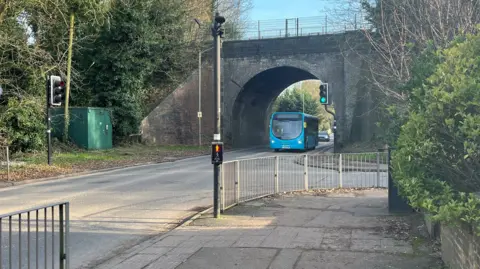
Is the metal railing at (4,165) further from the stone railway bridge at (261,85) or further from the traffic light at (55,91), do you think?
the stone railway bridge at (261,85)

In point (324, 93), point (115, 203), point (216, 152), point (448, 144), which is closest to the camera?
point (448, 144)

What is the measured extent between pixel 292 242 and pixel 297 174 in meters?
7.68

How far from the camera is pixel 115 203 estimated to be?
10.9m

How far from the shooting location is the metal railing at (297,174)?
1006cm

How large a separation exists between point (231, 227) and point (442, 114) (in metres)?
4.83

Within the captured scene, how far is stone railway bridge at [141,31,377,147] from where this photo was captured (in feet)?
110

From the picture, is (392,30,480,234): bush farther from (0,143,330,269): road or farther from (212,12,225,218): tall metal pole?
(212,12,225,218): tall metal pole

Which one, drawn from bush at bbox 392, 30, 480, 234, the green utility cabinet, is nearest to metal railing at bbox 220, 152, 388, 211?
bush at bbox 392, 30, 480, 234

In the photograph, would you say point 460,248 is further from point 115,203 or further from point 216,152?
point 115,203

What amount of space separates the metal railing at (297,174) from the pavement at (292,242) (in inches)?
27.8

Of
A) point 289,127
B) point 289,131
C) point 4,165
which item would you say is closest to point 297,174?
point 4,165

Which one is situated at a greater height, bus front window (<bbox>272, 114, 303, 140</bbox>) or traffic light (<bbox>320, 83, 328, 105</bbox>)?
traffic light (<bbox>320, 83, 328, 105</bbox>)

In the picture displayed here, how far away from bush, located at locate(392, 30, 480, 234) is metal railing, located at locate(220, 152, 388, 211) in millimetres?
5452

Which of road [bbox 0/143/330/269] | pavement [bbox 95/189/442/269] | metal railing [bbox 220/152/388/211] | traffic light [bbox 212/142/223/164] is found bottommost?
road [bbox 0/143/330/269]
